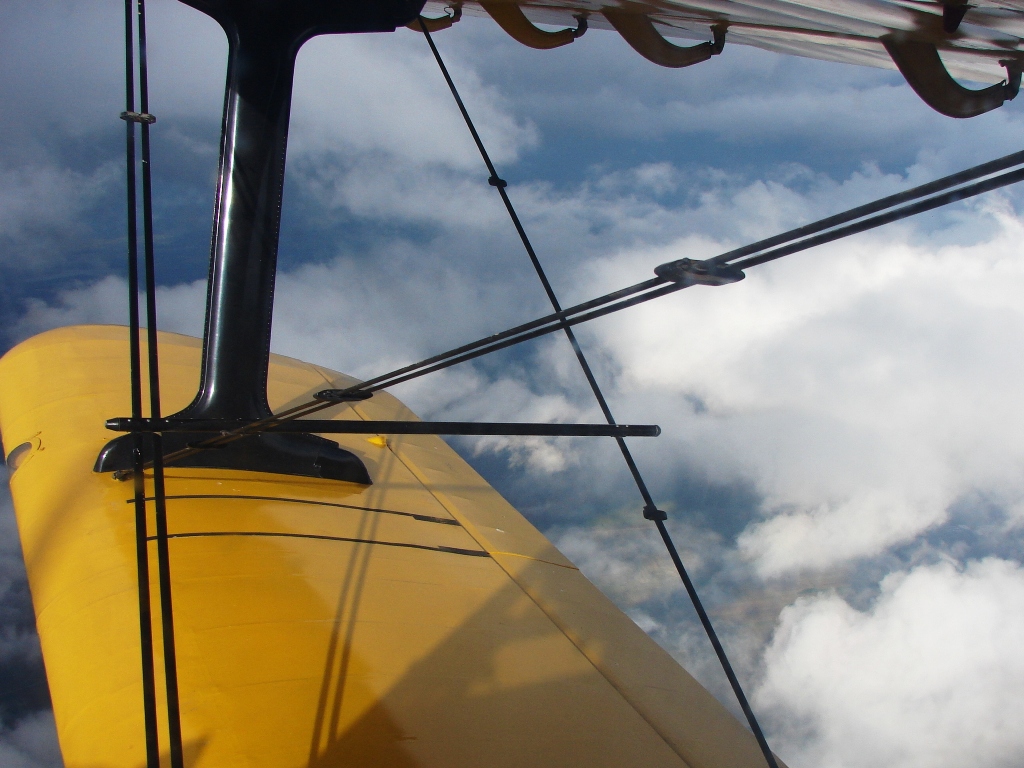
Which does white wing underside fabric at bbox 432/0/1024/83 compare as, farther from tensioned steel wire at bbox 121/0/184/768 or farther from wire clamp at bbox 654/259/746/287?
tensioned steel wire at bbox 121/0/184/768

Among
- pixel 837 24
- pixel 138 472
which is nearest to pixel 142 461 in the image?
pixel 138 472

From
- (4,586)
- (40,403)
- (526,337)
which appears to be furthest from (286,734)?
(4,586)

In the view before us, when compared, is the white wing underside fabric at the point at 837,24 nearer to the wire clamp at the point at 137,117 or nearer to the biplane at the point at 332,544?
the biplane at the point at 332,544

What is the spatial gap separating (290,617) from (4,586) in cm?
8747

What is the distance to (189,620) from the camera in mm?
2383

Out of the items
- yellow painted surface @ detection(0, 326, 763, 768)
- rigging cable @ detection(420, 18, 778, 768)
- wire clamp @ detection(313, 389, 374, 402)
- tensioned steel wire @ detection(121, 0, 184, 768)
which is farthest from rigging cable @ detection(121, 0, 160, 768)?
rigging cable @ detection(420, 18, 778, 768)

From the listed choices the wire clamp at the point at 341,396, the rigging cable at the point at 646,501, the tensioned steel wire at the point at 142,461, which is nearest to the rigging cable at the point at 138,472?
the tensioned steel wire at the point at 142,461

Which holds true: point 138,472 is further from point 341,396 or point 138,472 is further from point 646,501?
point 646,501

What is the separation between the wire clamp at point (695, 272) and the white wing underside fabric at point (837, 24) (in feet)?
2.37

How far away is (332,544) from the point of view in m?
3.14

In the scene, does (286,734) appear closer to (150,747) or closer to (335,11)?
(150,747)

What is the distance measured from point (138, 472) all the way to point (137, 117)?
1.16 m

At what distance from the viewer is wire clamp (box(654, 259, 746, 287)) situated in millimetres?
1289

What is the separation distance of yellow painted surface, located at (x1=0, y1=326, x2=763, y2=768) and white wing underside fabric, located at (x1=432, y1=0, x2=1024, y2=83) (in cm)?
205
